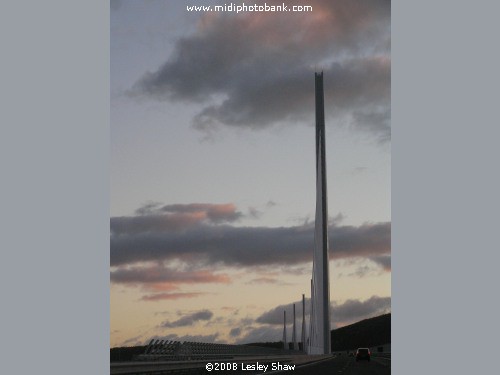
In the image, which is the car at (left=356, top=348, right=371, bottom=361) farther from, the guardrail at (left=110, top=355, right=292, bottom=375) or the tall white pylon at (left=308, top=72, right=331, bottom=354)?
the guardrail at (left=110, top=355, right=292, bottom=375)

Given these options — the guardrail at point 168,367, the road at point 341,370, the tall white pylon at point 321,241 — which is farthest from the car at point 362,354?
the guardrail at point 168,367

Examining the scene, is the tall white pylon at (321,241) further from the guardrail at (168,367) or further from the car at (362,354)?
the guardrail at (168,367)

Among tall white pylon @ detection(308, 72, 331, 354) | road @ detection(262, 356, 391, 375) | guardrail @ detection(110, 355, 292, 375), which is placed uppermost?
tall white pylon @ detection(308, 72, 331, 354)

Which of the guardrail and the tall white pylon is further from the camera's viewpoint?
the tall white pylon

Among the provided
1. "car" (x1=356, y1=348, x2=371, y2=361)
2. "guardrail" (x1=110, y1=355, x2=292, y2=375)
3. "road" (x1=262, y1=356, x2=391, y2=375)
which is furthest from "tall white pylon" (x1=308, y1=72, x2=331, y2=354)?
"guardrail" (x1=110, y1=355, x2=292, y2=375)

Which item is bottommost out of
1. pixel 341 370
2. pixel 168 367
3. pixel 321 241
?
pixel 341 370

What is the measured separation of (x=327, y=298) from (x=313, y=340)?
20302mm

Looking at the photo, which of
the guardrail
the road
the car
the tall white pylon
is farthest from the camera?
the tall white pylon

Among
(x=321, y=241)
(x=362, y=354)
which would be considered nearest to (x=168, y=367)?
(x=362, y=354)

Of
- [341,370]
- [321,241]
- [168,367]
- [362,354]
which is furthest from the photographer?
[321,241]

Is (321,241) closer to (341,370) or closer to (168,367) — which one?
(341,370)

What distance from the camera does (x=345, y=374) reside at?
57875 mm

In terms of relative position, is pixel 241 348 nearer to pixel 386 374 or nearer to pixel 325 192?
pixel 386 374

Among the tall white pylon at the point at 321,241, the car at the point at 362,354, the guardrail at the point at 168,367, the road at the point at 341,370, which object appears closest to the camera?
the guardrail at the point at 168,367
